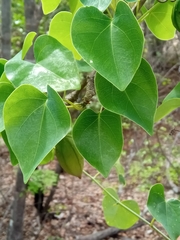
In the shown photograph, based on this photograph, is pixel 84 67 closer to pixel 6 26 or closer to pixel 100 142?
pixel 100 142

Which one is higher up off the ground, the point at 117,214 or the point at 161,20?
the point at 161,20

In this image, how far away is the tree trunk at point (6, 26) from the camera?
4.71 ft

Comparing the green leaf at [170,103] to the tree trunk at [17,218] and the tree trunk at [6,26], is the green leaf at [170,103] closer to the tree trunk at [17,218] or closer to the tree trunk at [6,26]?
the tree trunk at [6,26]

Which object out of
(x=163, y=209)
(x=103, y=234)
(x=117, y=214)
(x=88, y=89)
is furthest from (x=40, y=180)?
(x=88, y=89)

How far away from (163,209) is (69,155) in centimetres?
17

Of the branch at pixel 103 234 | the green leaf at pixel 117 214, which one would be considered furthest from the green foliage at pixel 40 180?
the green leaf at pixel 117 214

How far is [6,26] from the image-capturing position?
1.46 m

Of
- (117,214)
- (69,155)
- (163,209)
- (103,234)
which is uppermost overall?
(69,155)

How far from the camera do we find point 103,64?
26 centimetres

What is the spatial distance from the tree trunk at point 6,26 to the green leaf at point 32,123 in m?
1.26

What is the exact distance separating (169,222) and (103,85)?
24 centimetres

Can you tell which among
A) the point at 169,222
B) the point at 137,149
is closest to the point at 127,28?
the point at 169,222

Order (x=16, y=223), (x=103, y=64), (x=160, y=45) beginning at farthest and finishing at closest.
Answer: (x=160, y=45) < (x=16, y=223) < (x=103, y=64)

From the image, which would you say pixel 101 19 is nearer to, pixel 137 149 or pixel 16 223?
pixel 16 223
